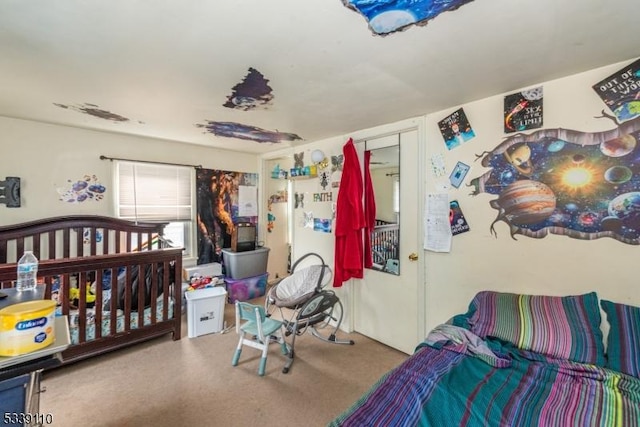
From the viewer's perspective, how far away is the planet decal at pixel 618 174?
5.09 feet

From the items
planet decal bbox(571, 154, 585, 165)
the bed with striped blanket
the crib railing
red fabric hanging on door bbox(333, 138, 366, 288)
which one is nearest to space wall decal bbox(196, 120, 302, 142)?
red fabric hanging on door bbox(333, 138, 366, 288)

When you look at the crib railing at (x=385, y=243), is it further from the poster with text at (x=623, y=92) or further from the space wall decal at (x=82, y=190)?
the space wall decal at (x=82, y=190)

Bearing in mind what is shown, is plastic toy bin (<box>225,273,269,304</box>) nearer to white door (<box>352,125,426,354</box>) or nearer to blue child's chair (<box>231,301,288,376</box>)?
blue child's chair (<box>231,301,288,376</box>)

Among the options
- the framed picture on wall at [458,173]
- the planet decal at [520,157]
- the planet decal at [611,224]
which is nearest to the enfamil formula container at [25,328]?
the framed picture on wall at [458,173]

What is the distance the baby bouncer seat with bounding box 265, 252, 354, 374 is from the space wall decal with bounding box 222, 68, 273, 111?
152cm

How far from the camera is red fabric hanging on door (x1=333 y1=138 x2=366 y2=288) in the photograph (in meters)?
2.74

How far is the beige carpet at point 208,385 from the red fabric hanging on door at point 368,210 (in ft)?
2.94

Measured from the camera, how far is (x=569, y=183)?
5.65 feet

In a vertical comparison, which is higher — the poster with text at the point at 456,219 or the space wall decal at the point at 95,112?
the space wall decal at the point at 95,112

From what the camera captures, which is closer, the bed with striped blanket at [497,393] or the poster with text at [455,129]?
the bed with striped blanket at [497,393]

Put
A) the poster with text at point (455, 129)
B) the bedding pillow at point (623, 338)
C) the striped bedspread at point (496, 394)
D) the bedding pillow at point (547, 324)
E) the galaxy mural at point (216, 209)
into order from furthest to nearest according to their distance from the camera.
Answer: the galaxy mural at point (216, 209) < the poster with text at point (455, 129) < the bedding pillow at point (547, 324) < the bedding pillow at point (623, 338) < the striped bedspread at point (496, 394)

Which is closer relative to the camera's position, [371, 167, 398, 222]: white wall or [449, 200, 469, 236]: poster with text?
[449, 200, 469, 236]: poster with text

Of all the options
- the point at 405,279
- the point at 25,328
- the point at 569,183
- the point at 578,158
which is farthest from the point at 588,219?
the point at 25,328

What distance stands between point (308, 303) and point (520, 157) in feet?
6.60
